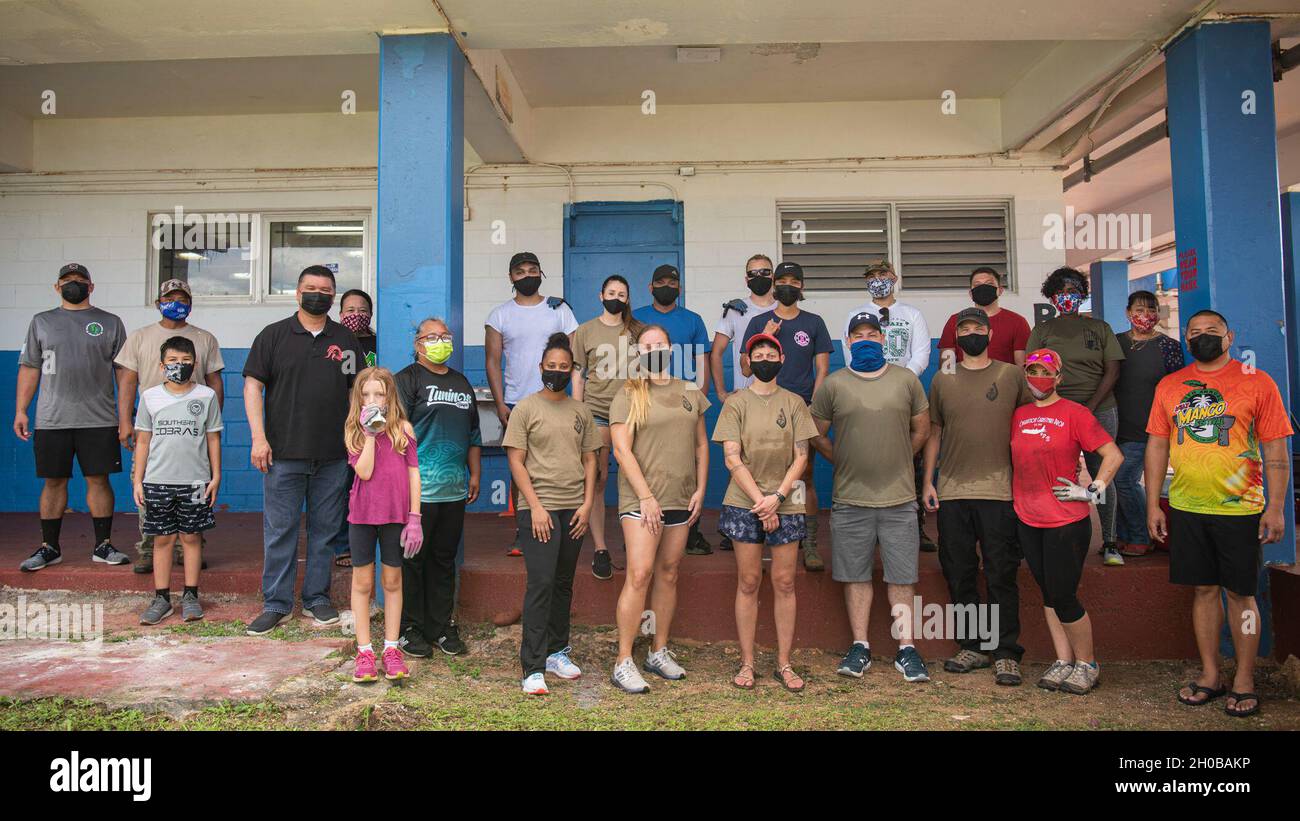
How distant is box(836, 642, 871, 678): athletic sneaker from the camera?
4457 millimetres

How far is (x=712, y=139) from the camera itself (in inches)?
310

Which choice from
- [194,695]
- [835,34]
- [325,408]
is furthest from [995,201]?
[194,695]

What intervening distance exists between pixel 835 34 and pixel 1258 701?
451 cm

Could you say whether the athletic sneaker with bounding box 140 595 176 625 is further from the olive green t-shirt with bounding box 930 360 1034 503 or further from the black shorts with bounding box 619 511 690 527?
the olive green t-shirt with bounding box 930 360 1034 503

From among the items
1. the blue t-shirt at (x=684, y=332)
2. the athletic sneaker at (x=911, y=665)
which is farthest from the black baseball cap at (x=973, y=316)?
the athletic sneaker at (x=911, y=665)

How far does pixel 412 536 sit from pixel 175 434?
5.99ft

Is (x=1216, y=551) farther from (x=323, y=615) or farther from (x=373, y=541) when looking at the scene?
(x=323, y=615)

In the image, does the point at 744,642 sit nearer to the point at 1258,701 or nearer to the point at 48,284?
the point at 1258,701

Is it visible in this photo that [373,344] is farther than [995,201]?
No

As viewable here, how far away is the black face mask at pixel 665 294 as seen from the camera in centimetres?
522

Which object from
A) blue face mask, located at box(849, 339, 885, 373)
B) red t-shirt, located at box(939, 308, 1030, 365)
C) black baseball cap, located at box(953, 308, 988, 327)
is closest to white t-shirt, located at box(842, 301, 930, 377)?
red t-shirt, located at box(939, 308, 1030, 365)

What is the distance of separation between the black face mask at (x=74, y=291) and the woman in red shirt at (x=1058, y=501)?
20.1 ft

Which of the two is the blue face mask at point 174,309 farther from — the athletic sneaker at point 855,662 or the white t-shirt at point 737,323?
the athletic sneaker at point 855,662

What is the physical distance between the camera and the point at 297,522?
4891 millimetres
